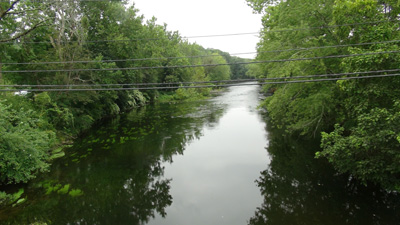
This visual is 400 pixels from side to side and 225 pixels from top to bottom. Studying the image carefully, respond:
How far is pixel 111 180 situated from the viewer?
10.8 m

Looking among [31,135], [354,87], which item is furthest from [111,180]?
[354,87]

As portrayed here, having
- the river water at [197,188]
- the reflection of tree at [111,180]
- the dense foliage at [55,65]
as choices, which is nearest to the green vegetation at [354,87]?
the river water at [197,188]

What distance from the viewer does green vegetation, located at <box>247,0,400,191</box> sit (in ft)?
22.9

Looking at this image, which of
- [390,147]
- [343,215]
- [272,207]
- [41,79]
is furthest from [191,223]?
[41,79]

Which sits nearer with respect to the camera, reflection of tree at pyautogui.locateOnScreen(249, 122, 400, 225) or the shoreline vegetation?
reflection of tree at pyautogui.locateOnScreen(249, 122, 400, 225)

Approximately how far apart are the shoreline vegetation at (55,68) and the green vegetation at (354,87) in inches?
217

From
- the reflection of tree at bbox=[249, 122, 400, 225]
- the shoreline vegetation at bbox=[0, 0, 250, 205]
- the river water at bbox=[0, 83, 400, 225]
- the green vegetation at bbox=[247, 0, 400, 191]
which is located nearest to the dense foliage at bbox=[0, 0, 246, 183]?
the shoreline vegetation at bbox=[0, 0, 250, 205]

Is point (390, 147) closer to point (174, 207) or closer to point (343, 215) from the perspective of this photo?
point (343, 215)

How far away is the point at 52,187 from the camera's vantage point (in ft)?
32.3

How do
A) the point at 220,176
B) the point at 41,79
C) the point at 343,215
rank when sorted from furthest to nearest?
the point at 41,79 < the point at 220,176 < the point at 343,215

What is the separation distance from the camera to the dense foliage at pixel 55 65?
30.8 ft

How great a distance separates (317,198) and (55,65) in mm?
18181

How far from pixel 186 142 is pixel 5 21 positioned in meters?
13.7

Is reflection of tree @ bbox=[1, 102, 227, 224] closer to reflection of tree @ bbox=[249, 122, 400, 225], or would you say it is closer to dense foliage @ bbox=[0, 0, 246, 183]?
dense foliage @ bbox=[0, 0, 246, 183]
